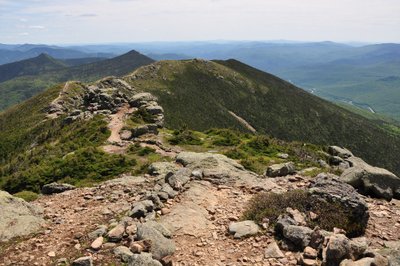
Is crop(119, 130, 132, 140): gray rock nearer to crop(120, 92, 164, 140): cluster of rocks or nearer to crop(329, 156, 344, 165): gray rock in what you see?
crop(120, 92, 164, 140): cluster of rocks

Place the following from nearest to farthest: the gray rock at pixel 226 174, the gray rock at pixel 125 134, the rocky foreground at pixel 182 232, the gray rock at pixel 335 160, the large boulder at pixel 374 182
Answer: the rocky foreground at pixel 182 232
the large boulder at pixel 374 182
the gray rock at pixel 226 174
the gray rock at pixel 335 160
the gray rock at pixel 125 134

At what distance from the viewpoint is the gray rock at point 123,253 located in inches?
523

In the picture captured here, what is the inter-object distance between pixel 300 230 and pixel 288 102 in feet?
578

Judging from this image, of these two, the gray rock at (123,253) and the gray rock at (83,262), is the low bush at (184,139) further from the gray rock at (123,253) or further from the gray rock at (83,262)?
the gray rock at (83,262)

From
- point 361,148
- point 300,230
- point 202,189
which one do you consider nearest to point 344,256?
point 300,230

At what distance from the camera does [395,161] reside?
518 feet

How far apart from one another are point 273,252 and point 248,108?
513 feet

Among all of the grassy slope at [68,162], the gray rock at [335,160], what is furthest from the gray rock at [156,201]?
the gray rock at [335,160]

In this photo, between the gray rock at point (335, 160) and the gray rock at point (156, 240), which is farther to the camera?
the gray rock at point (335, 160)

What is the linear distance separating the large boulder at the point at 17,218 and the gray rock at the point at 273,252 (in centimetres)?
1040

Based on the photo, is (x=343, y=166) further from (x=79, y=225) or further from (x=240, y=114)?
(x=240, y=114)

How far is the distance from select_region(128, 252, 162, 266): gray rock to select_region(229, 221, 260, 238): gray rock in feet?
13.3

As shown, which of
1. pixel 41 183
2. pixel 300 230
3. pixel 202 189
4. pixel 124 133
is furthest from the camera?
pixel 124 133

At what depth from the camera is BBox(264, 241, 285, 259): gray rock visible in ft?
45.1
